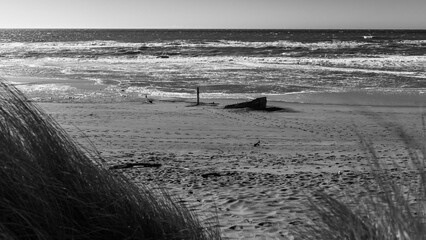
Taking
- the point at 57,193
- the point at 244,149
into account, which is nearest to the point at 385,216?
the point at 57,193

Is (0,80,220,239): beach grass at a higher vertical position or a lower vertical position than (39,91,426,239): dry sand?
higher

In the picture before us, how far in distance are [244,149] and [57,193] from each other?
26.2ft

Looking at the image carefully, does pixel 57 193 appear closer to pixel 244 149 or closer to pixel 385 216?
pixel 385 216

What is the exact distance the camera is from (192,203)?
21.3 ft

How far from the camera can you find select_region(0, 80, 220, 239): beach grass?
2.67 m

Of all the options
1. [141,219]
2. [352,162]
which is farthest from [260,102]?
[141,219]

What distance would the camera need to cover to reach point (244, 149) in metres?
10.6

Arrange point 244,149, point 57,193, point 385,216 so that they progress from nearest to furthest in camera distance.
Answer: point 385,216 → point 57,193 → point 244,149

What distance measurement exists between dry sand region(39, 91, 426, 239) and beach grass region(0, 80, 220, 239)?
3.14 feet

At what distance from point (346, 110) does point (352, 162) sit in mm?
7382

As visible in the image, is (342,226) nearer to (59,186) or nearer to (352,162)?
(59,186)

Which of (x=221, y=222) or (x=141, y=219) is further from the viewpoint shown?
(x=221, y=222)

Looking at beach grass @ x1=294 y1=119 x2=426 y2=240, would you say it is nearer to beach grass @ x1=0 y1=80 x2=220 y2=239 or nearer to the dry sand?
the dry sand

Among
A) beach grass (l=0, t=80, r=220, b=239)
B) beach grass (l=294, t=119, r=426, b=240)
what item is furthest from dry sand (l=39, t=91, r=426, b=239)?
beach grass (l=0, t=80, r=220, b=239)
